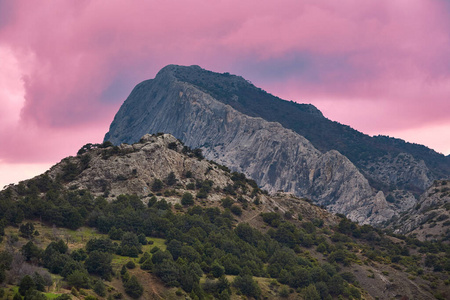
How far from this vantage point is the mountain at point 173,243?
104250 millimetres

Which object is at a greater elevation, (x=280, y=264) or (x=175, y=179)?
(x=175, y=179)

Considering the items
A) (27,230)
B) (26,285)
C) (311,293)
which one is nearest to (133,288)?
(26,285)

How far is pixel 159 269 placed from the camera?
112 m

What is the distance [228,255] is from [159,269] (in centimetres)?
2934

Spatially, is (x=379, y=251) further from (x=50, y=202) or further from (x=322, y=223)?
(x=50, y=202)

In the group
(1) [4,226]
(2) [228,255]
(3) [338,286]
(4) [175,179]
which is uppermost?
(4) [175,179]

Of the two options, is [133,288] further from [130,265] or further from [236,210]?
[236,210]

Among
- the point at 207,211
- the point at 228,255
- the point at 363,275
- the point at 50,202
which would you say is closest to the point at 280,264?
the point at 228,255

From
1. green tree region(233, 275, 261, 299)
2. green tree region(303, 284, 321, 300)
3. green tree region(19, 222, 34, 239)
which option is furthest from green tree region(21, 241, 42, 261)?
green tree region(303, 284, 321, 300)

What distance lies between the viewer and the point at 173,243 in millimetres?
131125

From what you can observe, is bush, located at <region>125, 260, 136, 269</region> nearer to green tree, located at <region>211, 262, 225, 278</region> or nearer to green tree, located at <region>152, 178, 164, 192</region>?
green tree, located at <region>211, 262, 225, 278</region>

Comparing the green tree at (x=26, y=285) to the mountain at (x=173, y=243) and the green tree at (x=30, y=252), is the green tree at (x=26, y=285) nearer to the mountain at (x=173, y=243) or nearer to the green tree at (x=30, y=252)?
the mountain at (x=173, y=243)

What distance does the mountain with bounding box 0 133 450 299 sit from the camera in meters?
104

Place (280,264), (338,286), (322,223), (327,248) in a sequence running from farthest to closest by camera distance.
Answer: (322,223), (327,248), (280,264), (338,286)
